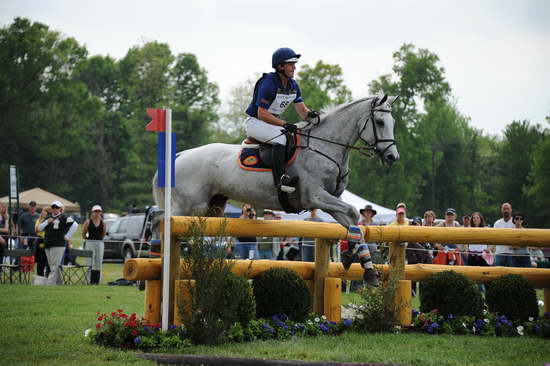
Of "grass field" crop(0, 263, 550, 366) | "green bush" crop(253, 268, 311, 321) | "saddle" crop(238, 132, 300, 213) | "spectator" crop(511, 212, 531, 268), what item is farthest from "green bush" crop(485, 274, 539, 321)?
"spectator" crop(511, 212, 531, 268)

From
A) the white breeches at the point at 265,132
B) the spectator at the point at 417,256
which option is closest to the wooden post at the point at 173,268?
the white breeches at the point at 265,132

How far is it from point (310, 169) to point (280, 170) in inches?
15.9

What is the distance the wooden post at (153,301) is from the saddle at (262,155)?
1.69m

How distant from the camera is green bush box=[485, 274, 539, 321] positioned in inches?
353

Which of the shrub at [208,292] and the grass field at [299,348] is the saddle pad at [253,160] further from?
the grass field at [299,348]

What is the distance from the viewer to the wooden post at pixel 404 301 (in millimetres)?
8742

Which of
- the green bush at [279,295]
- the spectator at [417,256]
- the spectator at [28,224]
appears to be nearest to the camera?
the green bush at [279,295]

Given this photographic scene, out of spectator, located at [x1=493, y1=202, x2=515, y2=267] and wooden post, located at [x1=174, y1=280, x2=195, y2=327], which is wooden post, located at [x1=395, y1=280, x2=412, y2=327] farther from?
spectator, located at [x1=493, y1=202, x2=515, y2=267]

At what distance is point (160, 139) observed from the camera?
744 centimetres

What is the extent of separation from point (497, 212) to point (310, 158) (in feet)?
182

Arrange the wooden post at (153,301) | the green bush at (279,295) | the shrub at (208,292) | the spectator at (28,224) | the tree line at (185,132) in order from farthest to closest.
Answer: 1. the tree line at (185,132)
2. the spectator at (28,224)
3. the green bush at (279,295)
4. the wooden post at (153,301)
5. the shrub at (208,292)

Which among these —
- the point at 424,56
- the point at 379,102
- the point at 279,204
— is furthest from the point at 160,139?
the point at 424,56

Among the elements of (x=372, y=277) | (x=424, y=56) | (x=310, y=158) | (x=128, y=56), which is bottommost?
(x=372, y=277)

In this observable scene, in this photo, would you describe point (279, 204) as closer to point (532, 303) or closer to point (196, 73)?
point (532, 303)
